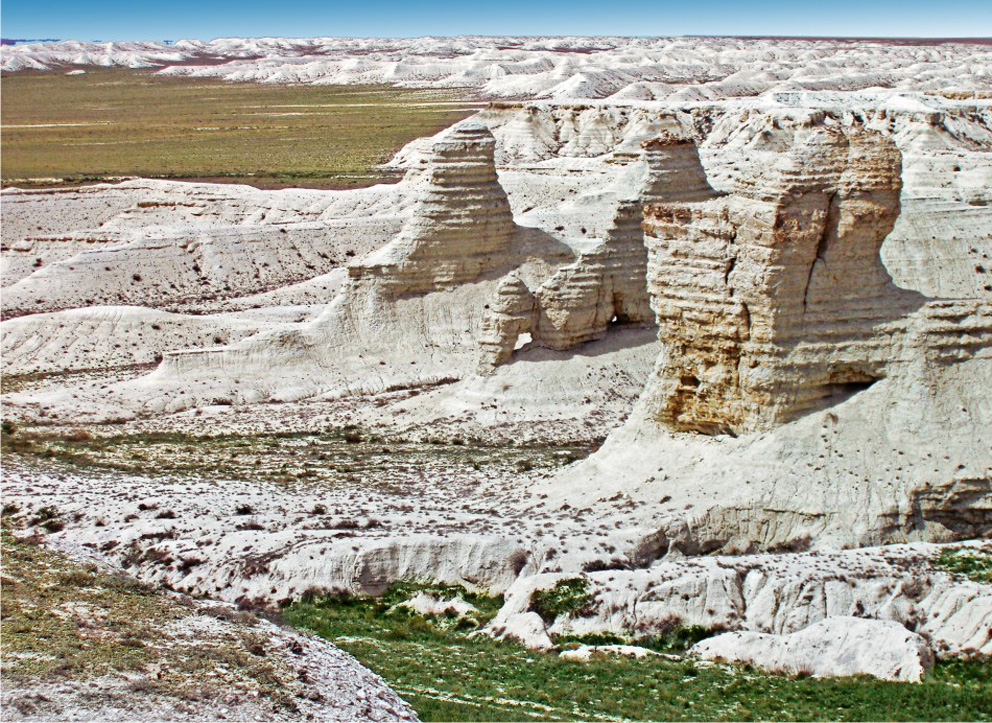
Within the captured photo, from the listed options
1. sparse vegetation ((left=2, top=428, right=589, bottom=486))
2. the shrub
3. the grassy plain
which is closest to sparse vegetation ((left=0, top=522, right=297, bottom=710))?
the shrub

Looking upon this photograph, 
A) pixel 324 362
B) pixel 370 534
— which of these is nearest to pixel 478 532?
pixel 370 534

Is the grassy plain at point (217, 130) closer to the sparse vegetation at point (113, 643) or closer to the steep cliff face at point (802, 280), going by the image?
the steep cliff face at point (802, 280)

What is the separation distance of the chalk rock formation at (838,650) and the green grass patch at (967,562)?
1.89 meters

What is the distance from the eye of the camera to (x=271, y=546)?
19750 mm

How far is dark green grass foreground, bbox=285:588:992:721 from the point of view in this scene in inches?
566

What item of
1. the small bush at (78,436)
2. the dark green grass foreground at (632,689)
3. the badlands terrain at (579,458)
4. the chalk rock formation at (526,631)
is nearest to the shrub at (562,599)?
the badlands terrain at (579,458)

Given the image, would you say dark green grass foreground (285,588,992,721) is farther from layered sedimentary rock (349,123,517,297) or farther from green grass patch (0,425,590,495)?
layered sedimentary rock (349,123,517,297)

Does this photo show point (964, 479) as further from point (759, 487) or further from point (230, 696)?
point (230, 696)

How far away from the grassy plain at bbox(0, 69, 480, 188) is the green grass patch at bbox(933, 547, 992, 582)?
220ft

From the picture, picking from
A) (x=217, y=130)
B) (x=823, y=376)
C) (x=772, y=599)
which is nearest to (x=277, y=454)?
(x=823, y=376)

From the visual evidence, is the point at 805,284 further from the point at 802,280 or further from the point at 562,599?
the point at 562,599

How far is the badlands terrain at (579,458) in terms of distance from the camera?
1606cm

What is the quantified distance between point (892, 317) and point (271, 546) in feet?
33.3

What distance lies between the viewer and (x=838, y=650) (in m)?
15.7
